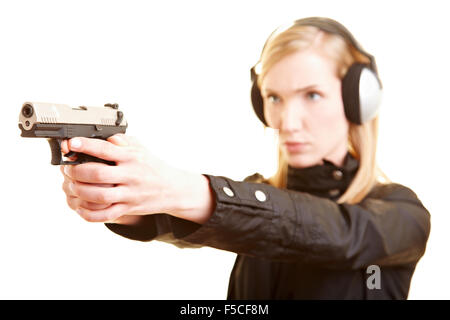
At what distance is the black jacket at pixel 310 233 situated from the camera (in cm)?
86

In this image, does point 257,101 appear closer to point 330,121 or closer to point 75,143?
point 330,121

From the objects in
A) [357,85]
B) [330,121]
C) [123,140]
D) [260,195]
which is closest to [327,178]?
[330,121]

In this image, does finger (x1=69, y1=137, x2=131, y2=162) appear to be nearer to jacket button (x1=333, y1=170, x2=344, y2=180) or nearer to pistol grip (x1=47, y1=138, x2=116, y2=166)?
pistol grip (x1=47, y1=138, x2=116, y2=166)

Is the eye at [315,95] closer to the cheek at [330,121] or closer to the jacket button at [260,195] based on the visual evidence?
the cheek at [330,121]

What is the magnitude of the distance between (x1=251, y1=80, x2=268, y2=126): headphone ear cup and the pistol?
524mm

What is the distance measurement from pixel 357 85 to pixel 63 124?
0.73 metres

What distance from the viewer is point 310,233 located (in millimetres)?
920

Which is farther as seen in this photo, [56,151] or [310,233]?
[310,233]

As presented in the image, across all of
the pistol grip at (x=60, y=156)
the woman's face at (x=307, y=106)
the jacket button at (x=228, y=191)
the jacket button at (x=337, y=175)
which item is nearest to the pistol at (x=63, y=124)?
the pistol grip at (x=60, y=156)

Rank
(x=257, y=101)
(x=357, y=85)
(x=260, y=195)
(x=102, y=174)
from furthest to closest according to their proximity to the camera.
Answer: (x=257, y=101) → (x=357, y=85) → (x=260, y=195) → (x=102, y=174)

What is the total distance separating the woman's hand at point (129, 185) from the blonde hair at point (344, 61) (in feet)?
1.73

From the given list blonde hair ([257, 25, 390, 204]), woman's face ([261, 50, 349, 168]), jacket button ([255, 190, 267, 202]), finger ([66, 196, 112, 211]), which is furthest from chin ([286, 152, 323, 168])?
finger ([66, 196, 112, 211])

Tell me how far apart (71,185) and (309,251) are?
1.57 feet
